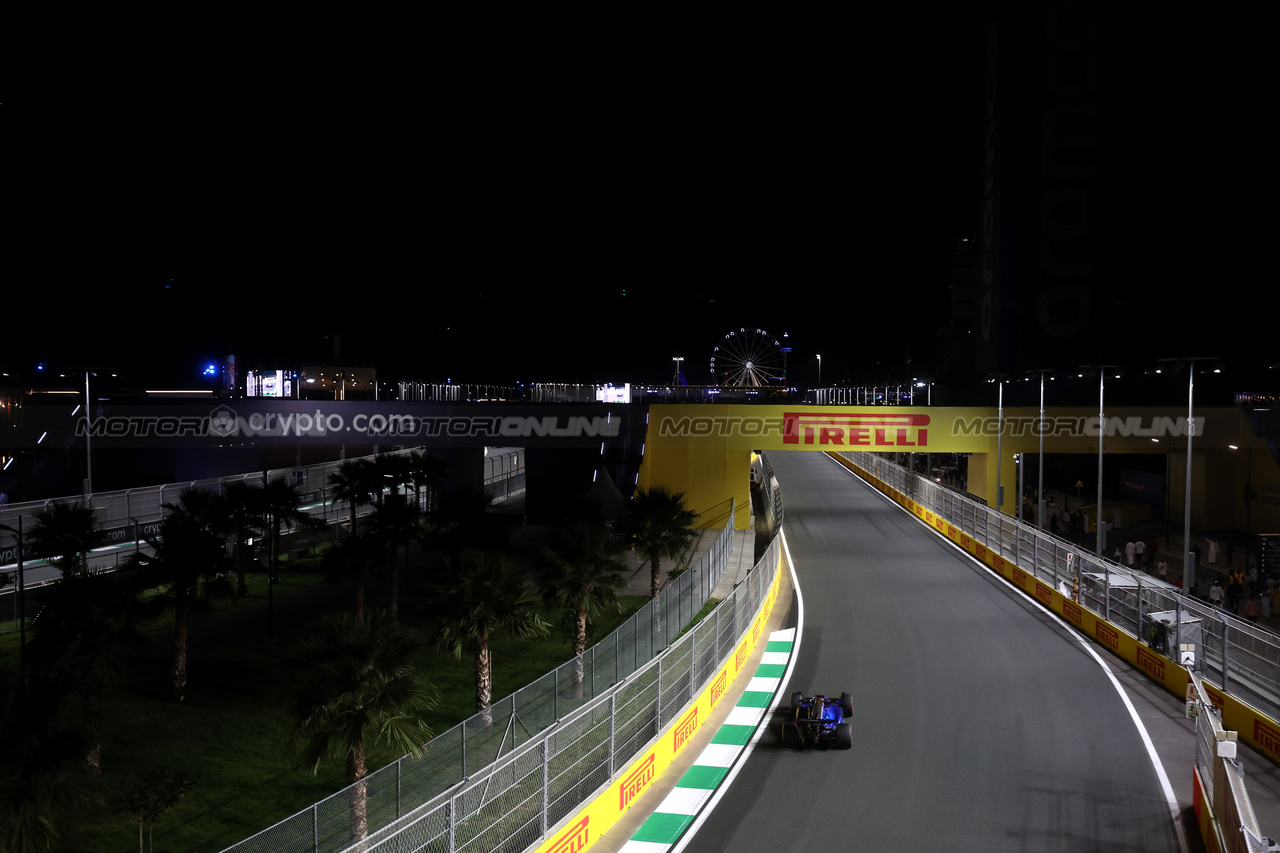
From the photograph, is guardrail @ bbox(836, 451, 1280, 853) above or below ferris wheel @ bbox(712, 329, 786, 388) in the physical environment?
below

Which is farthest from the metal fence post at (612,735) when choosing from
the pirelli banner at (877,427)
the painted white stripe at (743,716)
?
the pirelli banner at (877,427)

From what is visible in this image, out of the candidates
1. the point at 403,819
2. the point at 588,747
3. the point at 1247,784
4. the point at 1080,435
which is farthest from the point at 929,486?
the point at 403,819

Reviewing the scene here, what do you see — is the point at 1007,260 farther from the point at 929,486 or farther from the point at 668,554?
the point at 668,554

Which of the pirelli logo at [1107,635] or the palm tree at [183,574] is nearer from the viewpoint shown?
the pirelli logo at [1107,635]

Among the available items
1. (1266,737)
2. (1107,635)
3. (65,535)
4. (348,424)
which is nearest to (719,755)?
(1266,737)

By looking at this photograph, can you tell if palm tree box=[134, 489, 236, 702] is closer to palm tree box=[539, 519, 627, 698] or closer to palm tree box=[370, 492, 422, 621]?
palm tree box=[370, 492, 422, 621]

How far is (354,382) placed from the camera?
8394 cm

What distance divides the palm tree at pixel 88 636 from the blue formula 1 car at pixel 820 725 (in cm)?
1226

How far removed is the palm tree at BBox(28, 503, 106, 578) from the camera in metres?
25.2

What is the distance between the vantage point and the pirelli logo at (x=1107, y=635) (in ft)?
69.2

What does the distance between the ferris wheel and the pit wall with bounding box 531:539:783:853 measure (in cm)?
Result: 5095

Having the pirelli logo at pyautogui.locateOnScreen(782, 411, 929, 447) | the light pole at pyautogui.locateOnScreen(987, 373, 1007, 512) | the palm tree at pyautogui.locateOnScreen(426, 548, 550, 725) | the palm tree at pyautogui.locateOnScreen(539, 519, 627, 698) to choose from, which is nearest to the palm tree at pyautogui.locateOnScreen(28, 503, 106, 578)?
the palm tree at pyautogui.locateOnScreen(426, 548, 550, 725)

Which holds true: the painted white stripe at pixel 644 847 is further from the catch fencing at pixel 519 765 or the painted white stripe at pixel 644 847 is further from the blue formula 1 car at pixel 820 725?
the blue formula 1 car at pixel 820 725

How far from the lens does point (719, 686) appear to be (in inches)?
715
